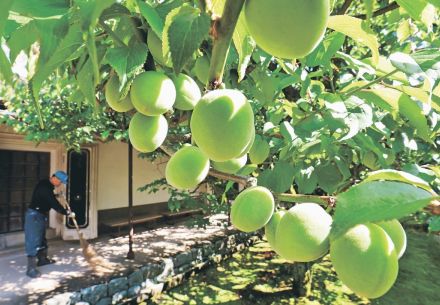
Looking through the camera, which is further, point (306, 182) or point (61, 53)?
point (306, 182)

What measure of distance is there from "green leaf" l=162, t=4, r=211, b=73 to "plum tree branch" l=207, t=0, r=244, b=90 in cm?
3

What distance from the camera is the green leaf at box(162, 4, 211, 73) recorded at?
461 millimetres

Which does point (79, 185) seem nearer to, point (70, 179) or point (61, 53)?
point (70, 179)

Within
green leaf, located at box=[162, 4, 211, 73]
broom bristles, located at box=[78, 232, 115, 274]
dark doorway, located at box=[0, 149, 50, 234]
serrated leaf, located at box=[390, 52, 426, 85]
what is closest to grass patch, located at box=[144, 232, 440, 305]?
broom bristles, located at box=[78, 232, 115, 274]

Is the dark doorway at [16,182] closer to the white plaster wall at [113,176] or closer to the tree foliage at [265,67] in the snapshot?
the white plaster wall at [113,176]

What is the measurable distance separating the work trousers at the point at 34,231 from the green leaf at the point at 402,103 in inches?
187

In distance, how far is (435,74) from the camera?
0.83 m

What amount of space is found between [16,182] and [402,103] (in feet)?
20.5

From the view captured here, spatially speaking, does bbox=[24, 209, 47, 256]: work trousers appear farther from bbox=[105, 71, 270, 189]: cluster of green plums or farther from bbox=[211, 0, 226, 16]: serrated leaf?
bbox=[211, 0, 226, 16]: serrated leaf

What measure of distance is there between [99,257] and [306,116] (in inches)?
182

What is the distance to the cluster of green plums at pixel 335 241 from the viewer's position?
0.49 m

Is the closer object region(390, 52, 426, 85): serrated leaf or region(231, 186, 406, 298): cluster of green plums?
region(231, 186, 406, 298): cluster of green plums

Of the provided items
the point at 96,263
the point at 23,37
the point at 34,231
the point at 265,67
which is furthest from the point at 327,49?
the point at 34,231

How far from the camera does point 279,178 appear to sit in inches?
34.6
